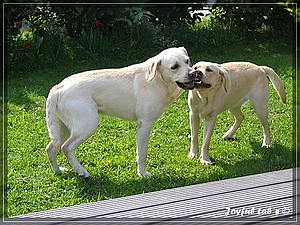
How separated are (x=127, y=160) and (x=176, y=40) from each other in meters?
3.24

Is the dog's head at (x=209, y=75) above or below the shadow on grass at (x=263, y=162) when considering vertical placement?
above

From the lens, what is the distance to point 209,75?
422cm

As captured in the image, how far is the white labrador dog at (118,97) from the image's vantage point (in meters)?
3.91

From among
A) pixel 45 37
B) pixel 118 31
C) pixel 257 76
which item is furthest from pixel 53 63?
pixel 257 76

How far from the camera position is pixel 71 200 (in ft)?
12.3

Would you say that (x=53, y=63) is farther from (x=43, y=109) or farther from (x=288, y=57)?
(x=288, y=57)

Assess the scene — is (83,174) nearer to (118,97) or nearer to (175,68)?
(118,97)

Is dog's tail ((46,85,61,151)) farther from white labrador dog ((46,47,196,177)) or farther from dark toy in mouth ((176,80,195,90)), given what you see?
dark toy in mouth ((176,80,195,90))

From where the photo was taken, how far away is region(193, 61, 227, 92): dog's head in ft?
13.7

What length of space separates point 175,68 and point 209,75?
0.41 m

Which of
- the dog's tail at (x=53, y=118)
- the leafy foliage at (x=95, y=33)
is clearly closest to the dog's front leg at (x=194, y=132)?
the dog's tail at (x=53, y=118)

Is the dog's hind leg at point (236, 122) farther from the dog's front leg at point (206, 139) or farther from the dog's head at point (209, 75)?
the dog's head at point (209, 75)

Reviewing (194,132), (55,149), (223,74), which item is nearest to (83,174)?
(55,149)

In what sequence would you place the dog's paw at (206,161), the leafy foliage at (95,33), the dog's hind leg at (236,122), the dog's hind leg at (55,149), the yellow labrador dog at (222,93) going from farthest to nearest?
the leafy foliage at (95,33) → the dog's hind leg at (236,122) → the dog's paw at (206,161) → the yellow labrador dog at (222,93) → the dog's hind leg at (55,149)
